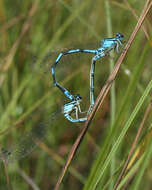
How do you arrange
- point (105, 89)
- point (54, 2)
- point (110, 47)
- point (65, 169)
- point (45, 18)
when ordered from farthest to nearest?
point (45, 18), point (54, 2), point (110, 47), point (65, 169), point (105, 89)

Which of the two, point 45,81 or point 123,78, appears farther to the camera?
point 45,81

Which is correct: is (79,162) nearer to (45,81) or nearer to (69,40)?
(45,81)

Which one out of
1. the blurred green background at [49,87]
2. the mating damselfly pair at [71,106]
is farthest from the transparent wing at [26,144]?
the blurred green background at [49,87]

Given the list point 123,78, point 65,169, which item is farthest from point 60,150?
point 65,169

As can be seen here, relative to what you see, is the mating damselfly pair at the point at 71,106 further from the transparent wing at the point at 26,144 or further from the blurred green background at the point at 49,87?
the blurred green background at the point at 49,87

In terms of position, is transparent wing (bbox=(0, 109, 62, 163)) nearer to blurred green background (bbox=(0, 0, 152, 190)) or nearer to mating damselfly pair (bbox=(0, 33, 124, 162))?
mating damselfly pair (bbox=(0, 33, 124, 162))

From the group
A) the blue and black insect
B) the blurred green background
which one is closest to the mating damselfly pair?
the blue and black insect

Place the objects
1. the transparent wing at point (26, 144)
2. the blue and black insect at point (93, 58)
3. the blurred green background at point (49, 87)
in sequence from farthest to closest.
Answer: the blurred green background at point (49, 87) < the transparent wing at point (26, 144) < the blue and black insect at point (93, 58)

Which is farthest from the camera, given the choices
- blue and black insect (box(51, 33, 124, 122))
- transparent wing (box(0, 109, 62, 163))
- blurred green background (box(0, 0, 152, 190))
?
blurred green background (box(0, 0, 152, 190))

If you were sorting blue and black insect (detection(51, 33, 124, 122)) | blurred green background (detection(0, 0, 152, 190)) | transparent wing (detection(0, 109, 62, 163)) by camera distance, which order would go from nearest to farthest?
blue and black insect (detection(51, 33, 124, 122)) < transparent wing (detection(0, 109, 62, 163)) < blurred green background (detection(0, 0, 152, 190))

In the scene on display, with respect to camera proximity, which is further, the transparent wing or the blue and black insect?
the transparent wing

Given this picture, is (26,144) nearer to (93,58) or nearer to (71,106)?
(71,106)
